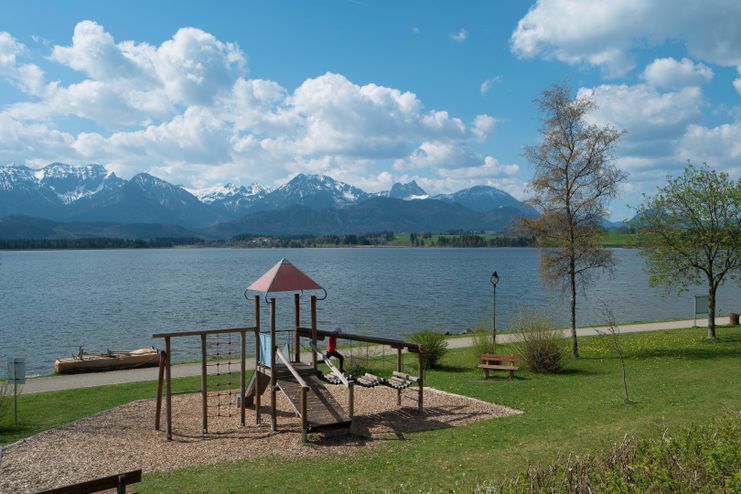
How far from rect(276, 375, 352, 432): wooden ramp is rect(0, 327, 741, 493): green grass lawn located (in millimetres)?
1099

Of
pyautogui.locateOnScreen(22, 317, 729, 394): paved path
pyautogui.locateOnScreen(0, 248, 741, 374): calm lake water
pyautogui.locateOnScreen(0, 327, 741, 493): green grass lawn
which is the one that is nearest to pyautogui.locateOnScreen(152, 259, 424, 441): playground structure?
pyautogui.locateOnScreen(0, 327, 741, 493): green grass lawn

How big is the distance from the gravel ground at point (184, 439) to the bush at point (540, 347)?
441 centimetres

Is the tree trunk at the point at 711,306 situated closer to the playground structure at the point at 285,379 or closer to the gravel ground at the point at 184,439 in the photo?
the gravel ground at the point at 184,439

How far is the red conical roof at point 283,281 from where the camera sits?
12.3 m

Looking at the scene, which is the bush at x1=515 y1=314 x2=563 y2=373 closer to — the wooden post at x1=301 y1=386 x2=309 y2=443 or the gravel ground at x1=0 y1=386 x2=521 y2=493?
the gravel ground at x1=0 y1=386 x2=521 y2=493

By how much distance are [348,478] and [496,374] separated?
10.2 meters

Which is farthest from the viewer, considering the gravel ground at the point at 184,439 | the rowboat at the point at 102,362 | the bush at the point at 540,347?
the rowboat at the point at 102,362

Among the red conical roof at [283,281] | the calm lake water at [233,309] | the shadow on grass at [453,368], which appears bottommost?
the calm lake water at [233,309]

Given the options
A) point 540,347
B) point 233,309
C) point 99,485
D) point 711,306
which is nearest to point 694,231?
point 711,306

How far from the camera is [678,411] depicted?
10.7 m

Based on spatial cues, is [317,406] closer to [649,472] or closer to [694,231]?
[649,472]

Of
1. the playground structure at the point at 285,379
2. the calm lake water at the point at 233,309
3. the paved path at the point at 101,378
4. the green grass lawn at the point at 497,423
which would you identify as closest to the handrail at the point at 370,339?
the playground structure at the point at 285,379

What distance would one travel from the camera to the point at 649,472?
544cm

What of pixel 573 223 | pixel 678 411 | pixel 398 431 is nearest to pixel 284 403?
pixel 398 431
